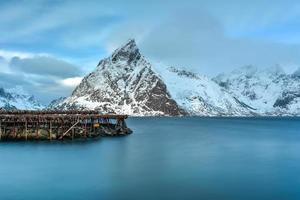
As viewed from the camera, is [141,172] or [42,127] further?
[42,127]

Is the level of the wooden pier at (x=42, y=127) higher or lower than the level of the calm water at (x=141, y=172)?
higher

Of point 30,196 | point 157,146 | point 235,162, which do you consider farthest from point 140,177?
point 157,146

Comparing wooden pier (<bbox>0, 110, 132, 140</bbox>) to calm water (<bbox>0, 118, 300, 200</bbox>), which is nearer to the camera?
calm water (<bbox>0, 118, 300, 200</bbox>)

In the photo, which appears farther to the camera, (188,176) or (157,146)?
(157,146)

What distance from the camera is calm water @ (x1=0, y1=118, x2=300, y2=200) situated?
5891cm

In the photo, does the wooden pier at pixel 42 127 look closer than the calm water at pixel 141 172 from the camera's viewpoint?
No

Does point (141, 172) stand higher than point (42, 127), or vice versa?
point (42, 127)

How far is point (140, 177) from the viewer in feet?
227

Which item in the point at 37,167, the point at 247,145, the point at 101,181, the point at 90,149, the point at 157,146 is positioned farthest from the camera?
the point at 247,145

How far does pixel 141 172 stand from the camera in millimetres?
73688

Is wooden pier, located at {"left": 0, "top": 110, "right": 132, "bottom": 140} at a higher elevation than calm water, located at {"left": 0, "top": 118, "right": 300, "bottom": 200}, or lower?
higher

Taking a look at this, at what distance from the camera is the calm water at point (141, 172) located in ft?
193

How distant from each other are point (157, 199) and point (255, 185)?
16.1 m

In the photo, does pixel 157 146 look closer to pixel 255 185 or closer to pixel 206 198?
pixel 255 185
